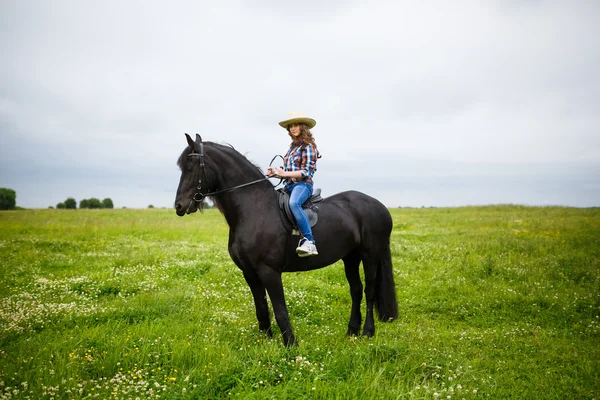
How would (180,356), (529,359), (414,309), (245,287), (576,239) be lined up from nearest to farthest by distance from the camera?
(180,356) < (529,359) < (414,309) < (245,287) < (576,239)

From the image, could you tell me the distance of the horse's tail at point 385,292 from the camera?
745cm

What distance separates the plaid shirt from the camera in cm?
616

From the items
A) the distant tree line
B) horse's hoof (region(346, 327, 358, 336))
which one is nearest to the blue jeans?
horse's hoof (region(346, 327, 358, 336))

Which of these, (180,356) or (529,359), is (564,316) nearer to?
(529,359)

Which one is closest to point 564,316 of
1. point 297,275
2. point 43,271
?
point 297,275

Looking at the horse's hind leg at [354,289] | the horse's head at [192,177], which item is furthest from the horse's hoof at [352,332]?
the horse's head at [192,177]

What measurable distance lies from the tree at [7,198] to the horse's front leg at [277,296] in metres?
84.5

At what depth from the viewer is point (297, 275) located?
38.2ft

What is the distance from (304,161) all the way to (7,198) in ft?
294

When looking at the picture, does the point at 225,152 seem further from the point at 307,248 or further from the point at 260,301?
the point at 260,301

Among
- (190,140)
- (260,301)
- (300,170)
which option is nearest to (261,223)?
(300,170)

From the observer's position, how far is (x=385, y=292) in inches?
295

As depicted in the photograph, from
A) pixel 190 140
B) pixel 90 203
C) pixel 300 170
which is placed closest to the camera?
pixel 190 140

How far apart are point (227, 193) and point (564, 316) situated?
27.8 ft
